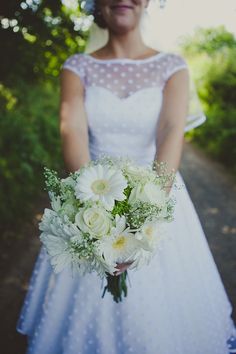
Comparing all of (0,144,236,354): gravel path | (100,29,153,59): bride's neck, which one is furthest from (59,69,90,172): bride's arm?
(0,144,236,354): gravel path

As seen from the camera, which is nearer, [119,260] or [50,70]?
[119,260]

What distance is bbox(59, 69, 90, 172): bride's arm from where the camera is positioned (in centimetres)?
198

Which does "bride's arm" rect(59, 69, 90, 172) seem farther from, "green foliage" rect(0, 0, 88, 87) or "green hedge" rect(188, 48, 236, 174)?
"green hedge" rect(188, 48, 236, 174)

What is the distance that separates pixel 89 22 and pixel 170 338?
2.24 metres

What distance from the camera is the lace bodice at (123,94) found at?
7.03ft

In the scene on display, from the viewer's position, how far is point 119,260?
1322 millimetres

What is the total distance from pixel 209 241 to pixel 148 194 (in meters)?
3.74

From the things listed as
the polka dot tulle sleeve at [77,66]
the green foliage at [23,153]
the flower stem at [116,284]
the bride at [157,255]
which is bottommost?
the flower stem at [116,284]

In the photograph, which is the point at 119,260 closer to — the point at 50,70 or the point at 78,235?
the point at 78,235

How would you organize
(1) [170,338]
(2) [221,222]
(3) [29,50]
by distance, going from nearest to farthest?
(1) [170,338]
(3) [29,50]
(2) [221,222]

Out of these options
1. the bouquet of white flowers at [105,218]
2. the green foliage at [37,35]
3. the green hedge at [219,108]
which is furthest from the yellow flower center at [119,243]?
the green hedge at [219,108]

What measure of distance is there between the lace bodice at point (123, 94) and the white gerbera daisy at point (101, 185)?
3.07 feet

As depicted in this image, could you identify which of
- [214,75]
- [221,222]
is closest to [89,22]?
[221,222]

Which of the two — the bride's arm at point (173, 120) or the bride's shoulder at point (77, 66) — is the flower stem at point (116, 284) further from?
the bride's shoulder at point (77, 66)
